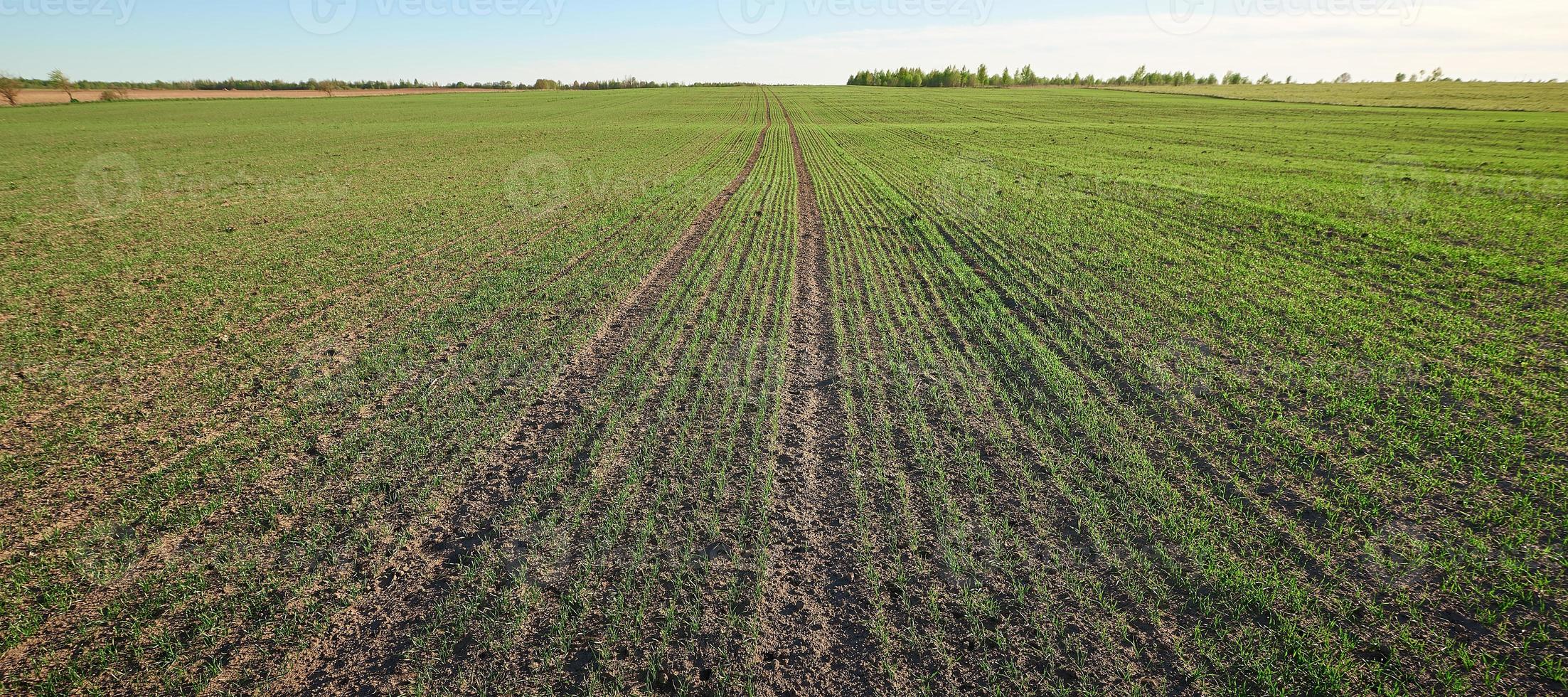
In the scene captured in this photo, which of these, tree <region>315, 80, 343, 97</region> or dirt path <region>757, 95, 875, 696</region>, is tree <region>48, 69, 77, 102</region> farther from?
dirt path <region>757, 95, 875, 696</region>

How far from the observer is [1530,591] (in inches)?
171

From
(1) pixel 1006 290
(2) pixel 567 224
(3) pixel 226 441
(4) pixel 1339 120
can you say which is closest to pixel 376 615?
(3) pixel 226 441

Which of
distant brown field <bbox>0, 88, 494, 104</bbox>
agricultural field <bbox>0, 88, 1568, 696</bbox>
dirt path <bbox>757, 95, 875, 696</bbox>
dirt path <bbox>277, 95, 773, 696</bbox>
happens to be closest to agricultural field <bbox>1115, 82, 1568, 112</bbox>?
agricultural field <bbox>0, 88, 1568, 696</bbox>

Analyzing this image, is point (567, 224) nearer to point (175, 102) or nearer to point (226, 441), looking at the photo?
point (226, 441)

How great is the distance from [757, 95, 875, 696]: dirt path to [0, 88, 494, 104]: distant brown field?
10799 cm

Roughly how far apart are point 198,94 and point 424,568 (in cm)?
12471

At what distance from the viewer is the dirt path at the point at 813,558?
12.9 feet

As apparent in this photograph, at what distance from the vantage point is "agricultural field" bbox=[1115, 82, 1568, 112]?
1922 inches

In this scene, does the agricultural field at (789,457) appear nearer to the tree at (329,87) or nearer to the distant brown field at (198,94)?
the distant brown field at (198,94)

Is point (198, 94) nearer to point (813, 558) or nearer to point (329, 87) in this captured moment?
point (329, 87)

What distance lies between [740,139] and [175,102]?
82215 mm

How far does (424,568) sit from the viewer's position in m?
4.72

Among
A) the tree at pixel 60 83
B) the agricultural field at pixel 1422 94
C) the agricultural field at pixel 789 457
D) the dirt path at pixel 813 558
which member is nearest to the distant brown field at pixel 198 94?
the tree at pixel 60 83

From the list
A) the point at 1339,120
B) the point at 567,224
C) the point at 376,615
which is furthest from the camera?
the point at 1339,120
